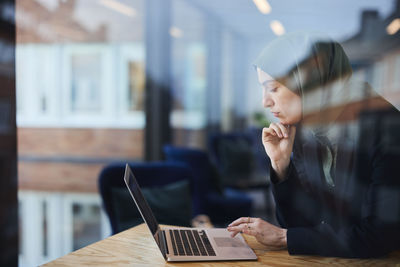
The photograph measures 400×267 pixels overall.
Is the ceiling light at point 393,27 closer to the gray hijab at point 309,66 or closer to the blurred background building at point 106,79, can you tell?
the blurred background building at point 106,79

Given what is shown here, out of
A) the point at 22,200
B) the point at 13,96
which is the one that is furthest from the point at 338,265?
the point at 22,200

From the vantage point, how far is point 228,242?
117 cm

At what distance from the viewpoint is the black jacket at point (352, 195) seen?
1039 mm

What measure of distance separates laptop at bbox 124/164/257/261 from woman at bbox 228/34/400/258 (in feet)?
0.19

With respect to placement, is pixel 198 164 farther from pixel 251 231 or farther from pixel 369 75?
pixel 369 75

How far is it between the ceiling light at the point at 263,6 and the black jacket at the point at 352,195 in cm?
52

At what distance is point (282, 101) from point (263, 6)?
424 millimetres

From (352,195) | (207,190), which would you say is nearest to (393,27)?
(352,195)

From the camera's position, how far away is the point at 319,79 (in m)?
1.09

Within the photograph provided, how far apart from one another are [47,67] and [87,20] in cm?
55

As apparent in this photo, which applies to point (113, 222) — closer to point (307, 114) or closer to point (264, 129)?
point (264, 129)

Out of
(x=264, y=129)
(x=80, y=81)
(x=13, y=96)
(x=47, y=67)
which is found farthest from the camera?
(x=80, y=81)

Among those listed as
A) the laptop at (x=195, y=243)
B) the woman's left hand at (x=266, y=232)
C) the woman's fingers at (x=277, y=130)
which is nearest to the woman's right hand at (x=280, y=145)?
the woman's fingers at (x=277, y=130)

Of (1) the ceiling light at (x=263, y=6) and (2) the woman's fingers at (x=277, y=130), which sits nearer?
(2) the woman's fingers at (x=277, y=130)
